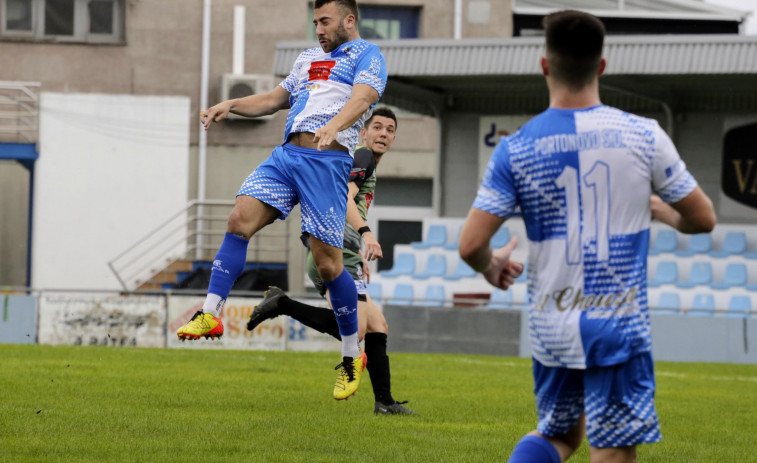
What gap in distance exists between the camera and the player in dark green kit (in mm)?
7852

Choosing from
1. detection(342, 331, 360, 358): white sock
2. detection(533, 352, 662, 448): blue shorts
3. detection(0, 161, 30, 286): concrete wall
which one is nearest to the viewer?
detection(533, 352, 662, 448): blue shorts

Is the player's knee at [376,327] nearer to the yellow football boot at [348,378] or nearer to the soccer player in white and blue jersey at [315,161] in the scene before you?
the yellow football boot at [348,378]

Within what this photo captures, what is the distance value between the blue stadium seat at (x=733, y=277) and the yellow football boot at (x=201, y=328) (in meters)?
16.7

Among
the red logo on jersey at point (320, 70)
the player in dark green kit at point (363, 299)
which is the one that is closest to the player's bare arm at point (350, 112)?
the red logo on jersey at point (320, 70)

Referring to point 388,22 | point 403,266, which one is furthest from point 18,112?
point 403,266

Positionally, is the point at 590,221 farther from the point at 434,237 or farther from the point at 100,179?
the point at 100,179

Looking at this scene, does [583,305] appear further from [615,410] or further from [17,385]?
[17,385]

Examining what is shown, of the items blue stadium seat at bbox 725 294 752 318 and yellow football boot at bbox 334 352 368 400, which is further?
blue stadium seat at bbox 725 294 752 318

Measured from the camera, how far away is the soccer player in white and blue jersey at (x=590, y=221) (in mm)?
3758

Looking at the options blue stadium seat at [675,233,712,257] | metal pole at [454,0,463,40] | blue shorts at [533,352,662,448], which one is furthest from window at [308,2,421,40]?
blue shorts at [533,352,662,448]

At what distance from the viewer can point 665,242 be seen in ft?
76.6

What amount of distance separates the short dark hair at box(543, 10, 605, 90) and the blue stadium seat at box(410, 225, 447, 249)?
2111cm

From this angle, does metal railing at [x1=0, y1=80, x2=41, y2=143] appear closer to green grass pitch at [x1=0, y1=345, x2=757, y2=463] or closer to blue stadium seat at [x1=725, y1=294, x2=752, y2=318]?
blue stadium seat at [x1=725, y1=294, x2=752, y2=318]

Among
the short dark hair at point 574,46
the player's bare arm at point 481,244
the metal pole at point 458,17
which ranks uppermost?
the metal pole at point 458,17
